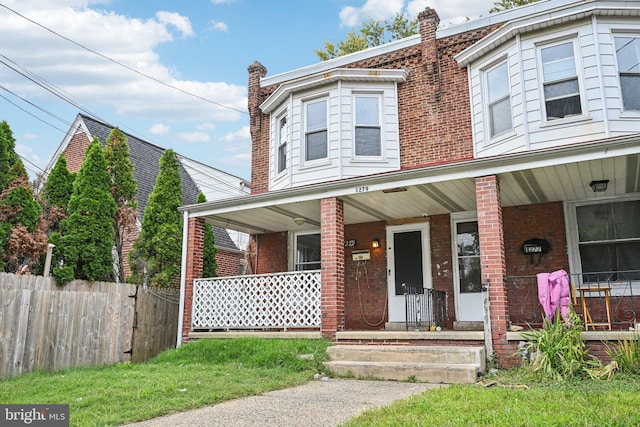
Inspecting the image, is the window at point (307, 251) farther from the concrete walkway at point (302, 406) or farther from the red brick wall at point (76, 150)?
the red brick wall at point (76, 150)

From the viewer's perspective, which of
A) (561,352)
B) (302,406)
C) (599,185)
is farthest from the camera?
(599,185)

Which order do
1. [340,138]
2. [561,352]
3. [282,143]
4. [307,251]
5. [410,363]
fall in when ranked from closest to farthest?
[561,352], [410,363], [340,138], [282,143], [307,251]

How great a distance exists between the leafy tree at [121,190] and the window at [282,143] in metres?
3.84

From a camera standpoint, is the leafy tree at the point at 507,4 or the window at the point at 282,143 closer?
the window at the point at 282,143

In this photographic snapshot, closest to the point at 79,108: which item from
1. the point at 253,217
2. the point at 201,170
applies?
the point at 201,170

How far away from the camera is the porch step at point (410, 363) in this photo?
638 cm

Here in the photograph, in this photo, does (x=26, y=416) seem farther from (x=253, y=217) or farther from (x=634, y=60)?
(x=634, y=60)

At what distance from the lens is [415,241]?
425 inches

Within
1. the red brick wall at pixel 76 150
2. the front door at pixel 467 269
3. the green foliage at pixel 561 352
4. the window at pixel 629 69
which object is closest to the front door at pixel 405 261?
the front door at pixel 467 269

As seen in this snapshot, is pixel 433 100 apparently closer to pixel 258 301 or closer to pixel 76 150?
pixel 258 301

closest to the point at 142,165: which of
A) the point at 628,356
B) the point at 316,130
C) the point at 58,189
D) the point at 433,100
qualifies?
the point at 58,189

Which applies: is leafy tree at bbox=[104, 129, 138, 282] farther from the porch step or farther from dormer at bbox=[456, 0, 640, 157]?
dormer at bbox=[456, 0, 640, 157]

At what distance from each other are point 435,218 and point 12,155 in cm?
930

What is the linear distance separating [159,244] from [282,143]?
392 centimetres
